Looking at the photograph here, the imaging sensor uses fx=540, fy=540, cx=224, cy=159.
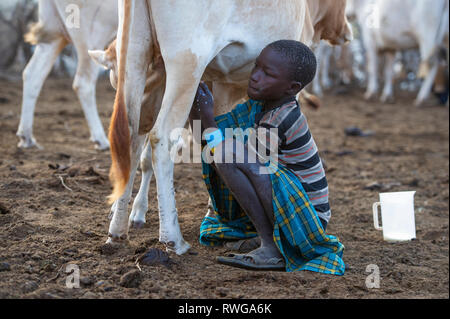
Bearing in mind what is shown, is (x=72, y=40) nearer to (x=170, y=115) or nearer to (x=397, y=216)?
(x=170, y=115)

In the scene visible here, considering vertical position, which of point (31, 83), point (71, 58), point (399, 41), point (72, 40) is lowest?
point (31, 83)

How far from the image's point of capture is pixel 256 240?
112 inches

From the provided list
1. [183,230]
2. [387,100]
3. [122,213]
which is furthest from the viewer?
[387,100]

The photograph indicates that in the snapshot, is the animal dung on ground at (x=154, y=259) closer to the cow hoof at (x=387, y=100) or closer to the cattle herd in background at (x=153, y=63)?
the cattle herd in background at (x=153, y=63)

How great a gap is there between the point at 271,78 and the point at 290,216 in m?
0.65

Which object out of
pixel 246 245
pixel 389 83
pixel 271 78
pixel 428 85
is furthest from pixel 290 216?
pixel 389 83

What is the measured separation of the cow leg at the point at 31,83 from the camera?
16.1 feet

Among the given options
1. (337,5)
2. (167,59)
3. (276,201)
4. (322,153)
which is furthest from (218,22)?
(322,153)

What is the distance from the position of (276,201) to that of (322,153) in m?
3.43

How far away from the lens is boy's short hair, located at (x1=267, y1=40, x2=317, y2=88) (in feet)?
8.27

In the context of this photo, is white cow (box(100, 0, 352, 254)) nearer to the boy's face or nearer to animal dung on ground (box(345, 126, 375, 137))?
the boy's face

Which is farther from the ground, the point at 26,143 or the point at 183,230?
the point at 26,143

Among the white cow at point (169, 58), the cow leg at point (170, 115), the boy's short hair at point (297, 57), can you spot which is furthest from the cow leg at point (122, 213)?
the boy's short hair at point (297, 57)

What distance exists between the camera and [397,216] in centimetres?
318
